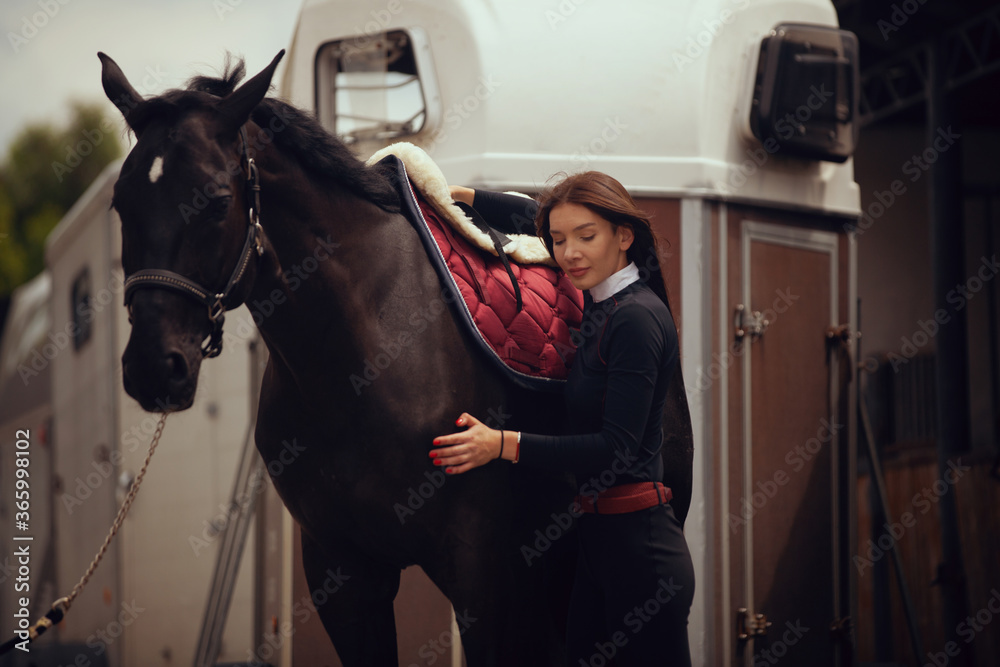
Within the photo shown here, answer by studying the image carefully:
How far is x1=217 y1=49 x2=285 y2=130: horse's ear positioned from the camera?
2.06m

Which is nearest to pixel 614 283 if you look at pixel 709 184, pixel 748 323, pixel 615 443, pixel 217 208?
pixel 615 443

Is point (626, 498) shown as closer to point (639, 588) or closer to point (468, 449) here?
point (639, 588)

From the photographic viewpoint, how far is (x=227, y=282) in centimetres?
205

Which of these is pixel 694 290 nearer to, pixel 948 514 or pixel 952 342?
pixel 948 514

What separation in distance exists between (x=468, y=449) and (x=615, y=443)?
334mm

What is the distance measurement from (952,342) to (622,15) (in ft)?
18.7

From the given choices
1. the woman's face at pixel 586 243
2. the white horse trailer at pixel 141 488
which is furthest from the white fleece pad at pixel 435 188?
the white horse trailer at pixel 141 488

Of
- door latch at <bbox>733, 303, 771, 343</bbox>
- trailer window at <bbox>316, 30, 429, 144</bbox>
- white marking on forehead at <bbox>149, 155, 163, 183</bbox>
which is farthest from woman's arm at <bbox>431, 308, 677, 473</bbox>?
trailer window at <bbox>316, 30, 429, 144</bbox>

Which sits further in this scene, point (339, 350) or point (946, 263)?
point (946, 263)

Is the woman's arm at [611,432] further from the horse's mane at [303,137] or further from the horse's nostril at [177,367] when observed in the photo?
the horse's mane at [303,137]

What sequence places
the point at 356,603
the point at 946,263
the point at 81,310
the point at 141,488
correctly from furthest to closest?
1. the point at 946,263
2. the point at 81,310
3. the point at 141,488
4. the point at 356,603

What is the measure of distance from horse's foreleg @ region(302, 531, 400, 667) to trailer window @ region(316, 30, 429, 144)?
2.39 metres

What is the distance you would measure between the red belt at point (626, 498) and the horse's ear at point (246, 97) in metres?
1.19

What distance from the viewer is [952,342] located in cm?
850
